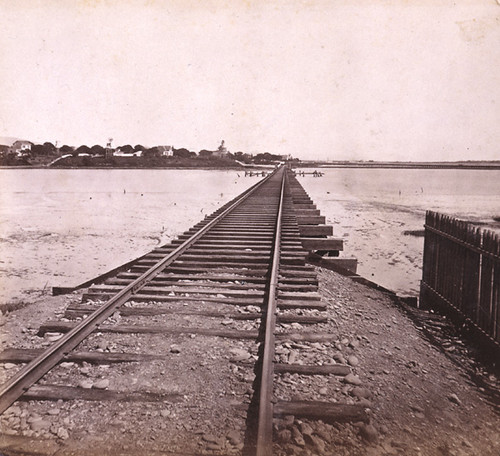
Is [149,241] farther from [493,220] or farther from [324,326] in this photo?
[493,220]

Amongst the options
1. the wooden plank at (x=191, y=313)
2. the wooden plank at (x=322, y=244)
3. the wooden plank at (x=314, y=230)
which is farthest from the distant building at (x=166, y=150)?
the wooden plank at (x=191, y=313)

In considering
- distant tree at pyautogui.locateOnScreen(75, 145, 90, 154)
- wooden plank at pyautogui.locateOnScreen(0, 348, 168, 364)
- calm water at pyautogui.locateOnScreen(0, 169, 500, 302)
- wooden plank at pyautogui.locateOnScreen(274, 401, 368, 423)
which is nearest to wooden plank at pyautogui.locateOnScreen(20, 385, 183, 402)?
wooden plank at pyautogui.locateOnScreen(0, 348, 168, 364)

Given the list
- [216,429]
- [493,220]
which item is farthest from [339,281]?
[493,220]

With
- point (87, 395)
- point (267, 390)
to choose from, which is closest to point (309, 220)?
point (267, 390)

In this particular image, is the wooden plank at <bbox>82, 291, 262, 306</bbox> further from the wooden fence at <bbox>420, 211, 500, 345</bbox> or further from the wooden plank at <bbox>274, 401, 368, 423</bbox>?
the wooden fence at <bbox>420, 211, 500, 345</bbox>

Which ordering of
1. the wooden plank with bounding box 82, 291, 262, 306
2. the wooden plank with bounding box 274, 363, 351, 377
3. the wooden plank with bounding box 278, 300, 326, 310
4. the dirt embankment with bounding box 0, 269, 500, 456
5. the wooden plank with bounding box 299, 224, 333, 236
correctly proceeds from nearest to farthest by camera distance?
the dirt embankment with bounding box 0, 269, 500, 456, the wooden plank with bounding box 274, 363, 351, 377, the wooden plank with bounding box 278, 300, 326, 310, the wooden plank with bounding box 82, 291, 262, 306, the wooden plank with bounding box 299, 224, 333, 236

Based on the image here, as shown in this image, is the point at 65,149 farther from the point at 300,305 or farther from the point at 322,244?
the point at 300,305
